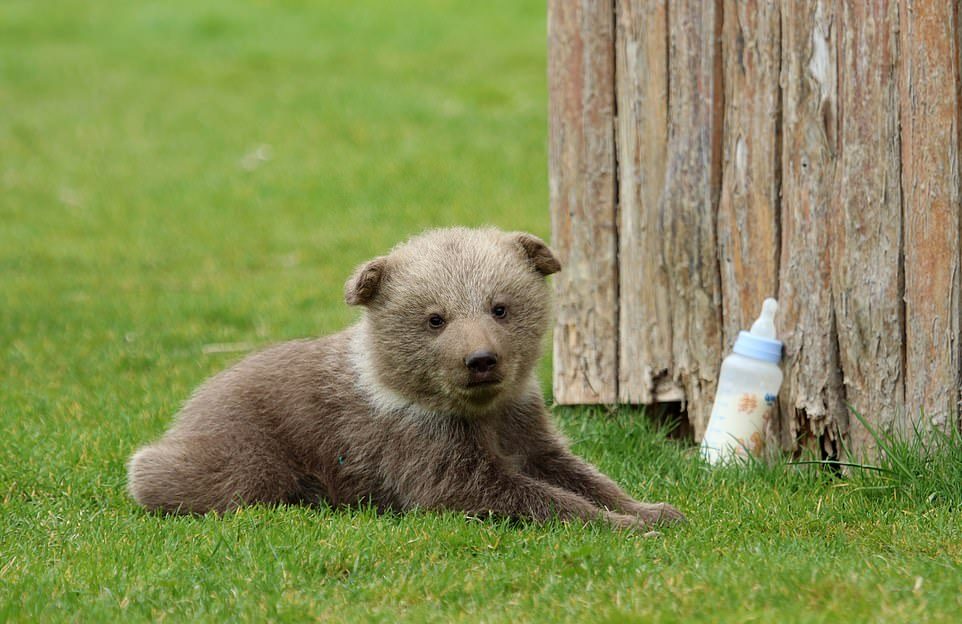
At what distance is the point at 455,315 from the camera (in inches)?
232

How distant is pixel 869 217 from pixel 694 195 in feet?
3.31

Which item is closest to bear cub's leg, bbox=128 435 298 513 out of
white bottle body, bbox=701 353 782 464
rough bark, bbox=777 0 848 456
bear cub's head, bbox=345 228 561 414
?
bear cub's head, bbox=345 228 561 414

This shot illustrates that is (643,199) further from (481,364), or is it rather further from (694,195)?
(481,364)

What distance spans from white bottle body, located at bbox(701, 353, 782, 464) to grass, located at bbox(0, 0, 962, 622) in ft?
0.55

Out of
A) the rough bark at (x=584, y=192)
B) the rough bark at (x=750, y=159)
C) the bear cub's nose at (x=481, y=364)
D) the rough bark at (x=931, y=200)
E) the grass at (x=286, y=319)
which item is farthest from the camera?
the rough bark at (x=584, y=192)

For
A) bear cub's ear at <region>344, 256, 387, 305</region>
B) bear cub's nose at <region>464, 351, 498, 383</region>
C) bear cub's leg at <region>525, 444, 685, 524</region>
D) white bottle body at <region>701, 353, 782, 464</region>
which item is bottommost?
bear cub's leg at <region>525, 444, 685, 524</region>

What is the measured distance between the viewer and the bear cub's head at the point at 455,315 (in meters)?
5.82

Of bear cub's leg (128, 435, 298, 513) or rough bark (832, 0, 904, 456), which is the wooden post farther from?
bear cub's leg (128, 435, 298, 513)

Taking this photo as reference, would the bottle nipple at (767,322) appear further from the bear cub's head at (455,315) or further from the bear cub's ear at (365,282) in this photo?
the bear cub's ear at (365,282)

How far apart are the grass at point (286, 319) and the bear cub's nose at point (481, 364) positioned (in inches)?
23.9

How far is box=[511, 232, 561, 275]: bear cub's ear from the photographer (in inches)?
244

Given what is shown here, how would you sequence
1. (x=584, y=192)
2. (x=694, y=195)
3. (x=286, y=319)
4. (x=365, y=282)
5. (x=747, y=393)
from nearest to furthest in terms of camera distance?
(x=365, y=282) < (x=747, y=393) < (x=694, y=195) < (x=584, y=192) < (x=286, y=319)

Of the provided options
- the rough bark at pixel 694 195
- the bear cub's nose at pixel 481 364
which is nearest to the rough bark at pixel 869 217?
the rough bark at pixel 694 195

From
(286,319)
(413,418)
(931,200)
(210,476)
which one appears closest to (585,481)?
(413,418)
